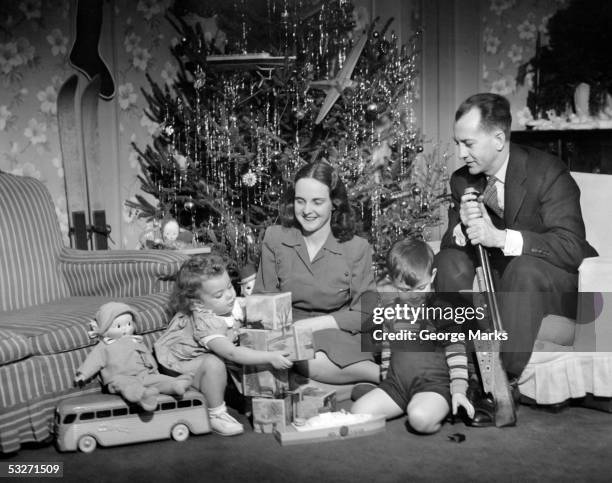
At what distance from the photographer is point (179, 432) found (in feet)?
9.46

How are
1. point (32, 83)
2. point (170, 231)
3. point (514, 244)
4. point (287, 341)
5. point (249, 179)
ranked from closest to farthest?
point (287, 341)
point (514, 244)
point (170, 231)
point (249, 179)
point (32, 83)

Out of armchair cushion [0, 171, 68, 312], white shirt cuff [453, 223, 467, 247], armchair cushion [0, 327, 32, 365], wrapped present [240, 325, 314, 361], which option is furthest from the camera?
armchair cushion [0, 171, 68, 312]

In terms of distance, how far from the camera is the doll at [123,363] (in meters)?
2.86

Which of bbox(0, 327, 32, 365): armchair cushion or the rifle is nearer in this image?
bbox(0, 327, 32, 365): armchair cushion

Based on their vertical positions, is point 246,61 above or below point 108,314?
above

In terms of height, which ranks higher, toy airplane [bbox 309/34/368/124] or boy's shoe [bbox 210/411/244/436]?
toy airplane [bbox 309/34/368/124]

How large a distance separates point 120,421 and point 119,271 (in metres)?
0.94

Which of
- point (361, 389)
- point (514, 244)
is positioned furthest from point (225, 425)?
point (514, 244)

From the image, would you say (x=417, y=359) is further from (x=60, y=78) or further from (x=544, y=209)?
(x=60, y=78)

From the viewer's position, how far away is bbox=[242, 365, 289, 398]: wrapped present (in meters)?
2.90

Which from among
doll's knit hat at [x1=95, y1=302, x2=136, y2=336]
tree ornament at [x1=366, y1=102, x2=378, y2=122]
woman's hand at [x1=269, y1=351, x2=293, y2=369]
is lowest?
woman's hand at [x1=269, y1=351, x2=293, y2=369]

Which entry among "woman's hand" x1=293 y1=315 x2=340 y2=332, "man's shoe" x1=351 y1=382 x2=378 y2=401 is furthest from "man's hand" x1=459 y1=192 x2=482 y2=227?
"man's shoe" x1=351 y1=382 x2=378 y2=401

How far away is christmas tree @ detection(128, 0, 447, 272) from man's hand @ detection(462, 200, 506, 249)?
1.39 m

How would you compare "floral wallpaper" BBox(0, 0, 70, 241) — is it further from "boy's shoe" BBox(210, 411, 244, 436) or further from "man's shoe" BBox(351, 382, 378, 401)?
"man's shoe" BBox(351, 382, 378, 401)
